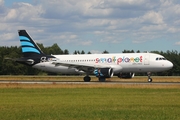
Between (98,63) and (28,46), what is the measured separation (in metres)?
12.9

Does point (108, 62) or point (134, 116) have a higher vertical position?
point (108, 62)

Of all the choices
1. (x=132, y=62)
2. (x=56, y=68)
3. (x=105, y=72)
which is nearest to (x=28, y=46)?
(x=56, y=68)

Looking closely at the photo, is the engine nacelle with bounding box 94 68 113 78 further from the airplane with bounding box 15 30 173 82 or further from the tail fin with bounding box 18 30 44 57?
the tail fin with bounding box 18 30 44 57

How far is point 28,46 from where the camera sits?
2790 inches

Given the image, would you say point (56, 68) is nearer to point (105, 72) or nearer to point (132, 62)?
point (105, 72)

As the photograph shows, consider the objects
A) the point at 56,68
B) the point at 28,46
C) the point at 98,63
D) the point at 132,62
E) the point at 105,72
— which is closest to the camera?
the point at 105,72

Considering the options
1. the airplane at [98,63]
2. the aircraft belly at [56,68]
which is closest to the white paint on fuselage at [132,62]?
the airplane at [98,63]

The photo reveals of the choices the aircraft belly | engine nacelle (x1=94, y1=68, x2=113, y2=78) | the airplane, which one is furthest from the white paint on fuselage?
the aircraft belly

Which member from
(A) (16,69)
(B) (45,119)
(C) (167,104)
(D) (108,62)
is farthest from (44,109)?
(A) (16,69)

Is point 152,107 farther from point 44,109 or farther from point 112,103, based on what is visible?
point 44,109

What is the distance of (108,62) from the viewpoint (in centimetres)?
6328

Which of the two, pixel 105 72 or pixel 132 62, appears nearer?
pixel 105 72

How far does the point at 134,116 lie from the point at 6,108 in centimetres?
778

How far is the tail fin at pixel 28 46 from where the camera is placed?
230 feet
